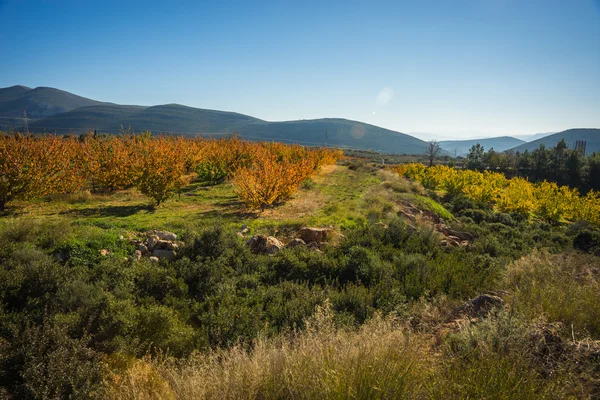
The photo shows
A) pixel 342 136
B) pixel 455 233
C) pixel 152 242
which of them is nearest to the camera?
pixel 152 242

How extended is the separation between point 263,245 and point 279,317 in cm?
325

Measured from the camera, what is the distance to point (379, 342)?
119 inches

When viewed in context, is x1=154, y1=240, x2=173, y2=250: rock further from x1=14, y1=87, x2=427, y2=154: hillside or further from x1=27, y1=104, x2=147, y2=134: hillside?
x1=27, y1=104, x2=147, y2=134: hillside

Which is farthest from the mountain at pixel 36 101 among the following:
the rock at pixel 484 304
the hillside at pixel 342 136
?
the rock at pixel 484 304

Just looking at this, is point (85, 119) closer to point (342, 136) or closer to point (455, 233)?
point (342, 136)

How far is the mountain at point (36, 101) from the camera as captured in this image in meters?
157

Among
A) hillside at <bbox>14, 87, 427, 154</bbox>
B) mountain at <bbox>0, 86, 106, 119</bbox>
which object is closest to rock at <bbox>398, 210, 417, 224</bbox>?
hillside at <bbox>14, 87, 427, 154</bbox>

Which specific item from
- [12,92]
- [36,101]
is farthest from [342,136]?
[12,92]

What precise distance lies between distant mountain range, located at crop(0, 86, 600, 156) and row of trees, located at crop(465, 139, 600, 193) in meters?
102

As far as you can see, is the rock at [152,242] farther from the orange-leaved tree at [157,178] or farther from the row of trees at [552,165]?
the row of trees at [552,165]

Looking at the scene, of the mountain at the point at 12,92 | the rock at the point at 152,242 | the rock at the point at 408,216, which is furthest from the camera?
the mountain at the point at 12,92

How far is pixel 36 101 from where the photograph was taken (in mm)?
170375

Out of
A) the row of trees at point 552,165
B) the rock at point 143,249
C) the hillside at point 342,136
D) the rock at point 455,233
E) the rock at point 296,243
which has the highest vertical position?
the hillside at point 342,136

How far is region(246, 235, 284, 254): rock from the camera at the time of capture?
780 cm
